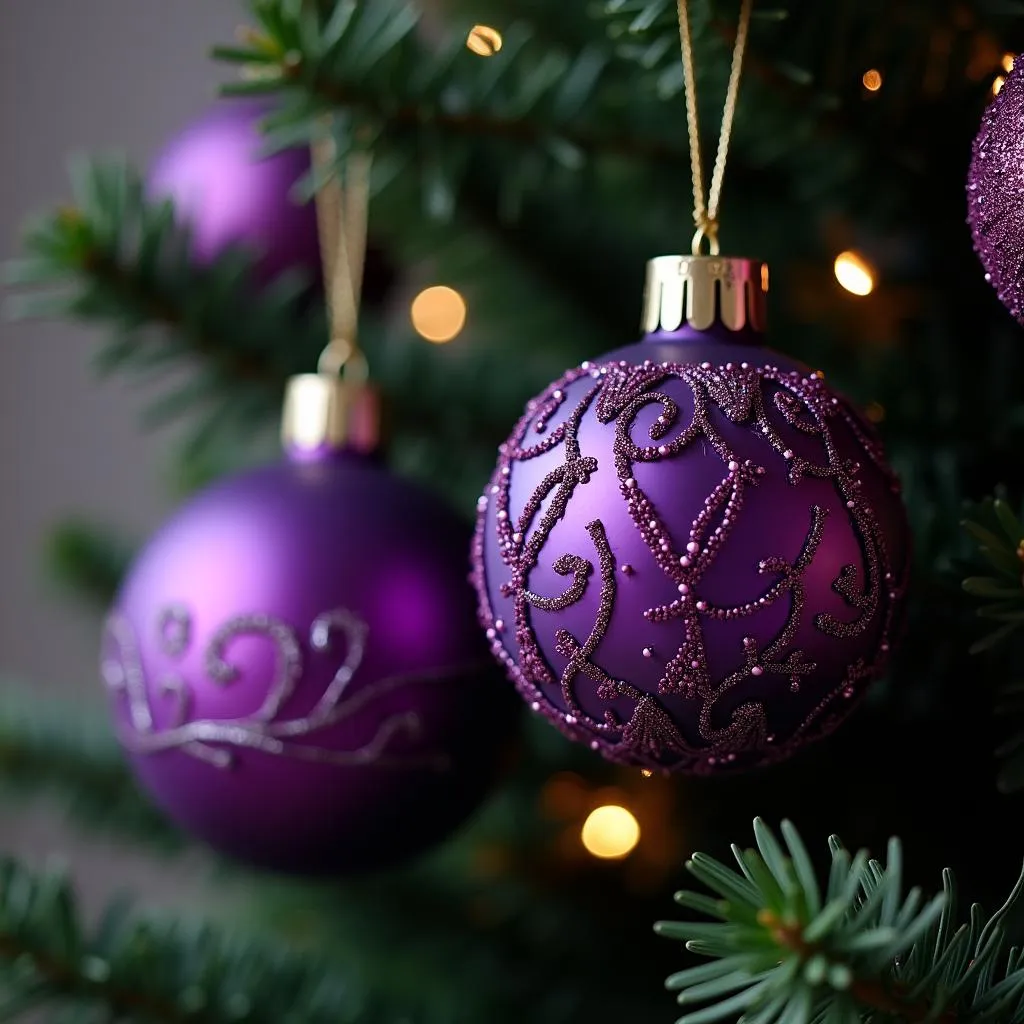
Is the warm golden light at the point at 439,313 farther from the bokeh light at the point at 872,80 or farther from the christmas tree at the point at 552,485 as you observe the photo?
the bokeh light at the point at 872,80

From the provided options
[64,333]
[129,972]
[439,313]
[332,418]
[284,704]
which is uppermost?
[64,333]

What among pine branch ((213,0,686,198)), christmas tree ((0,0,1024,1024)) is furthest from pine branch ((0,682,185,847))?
pine branch ((213,0,686,198))

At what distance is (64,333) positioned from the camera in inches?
56.7

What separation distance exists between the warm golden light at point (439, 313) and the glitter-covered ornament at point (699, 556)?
18.7 inches

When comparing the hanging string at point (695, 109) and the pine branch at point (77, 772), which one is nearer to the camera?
the hanging string at point (695, 109)

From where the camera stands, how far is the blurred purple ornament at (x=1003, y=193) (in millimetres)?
341

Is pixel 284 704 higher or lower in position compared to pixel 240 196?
lower

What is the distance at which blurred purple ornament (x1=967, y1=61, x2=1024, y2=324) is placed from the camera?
1.12ft

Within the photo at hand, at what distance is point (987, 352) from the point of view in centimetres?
58

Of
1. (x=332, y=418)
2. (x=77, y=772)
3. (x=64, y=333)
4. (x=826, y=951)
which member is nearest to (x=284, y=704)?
(x=332, y=418)

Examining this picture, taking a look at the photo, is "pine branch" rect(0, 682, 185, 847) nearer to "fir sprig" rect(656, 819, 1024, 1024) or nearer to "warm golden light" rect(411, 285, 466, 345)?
"warm golden light" rect(411, 285, 466, 345)

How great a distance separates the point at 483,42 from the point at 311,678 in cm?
30

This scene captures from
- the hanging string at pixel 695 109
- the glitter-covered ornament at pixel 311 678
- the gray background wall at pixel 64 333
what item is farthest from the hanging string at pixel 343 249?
the gray background wall at pixel 64 333

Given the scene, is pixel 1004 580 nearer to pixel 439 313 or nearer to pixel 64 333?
pixel 439 313
